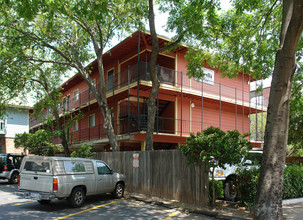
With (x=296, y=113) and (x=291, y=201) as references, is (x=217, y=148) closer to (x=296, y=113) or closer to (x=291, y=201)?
(x=291, y=201)

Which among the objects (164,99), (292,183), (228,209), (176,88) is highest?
(176,88)

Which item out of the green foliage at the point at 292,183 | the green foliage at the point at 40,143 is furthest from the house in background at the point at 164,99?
the green foliage at the point at 292,183

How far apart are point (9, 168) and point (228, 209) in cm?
1399

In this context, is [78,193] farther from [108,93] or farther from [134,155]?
[108,93]

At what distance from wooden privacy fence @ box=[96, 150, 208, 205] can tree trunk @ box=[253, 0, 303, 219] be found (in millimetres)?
2580

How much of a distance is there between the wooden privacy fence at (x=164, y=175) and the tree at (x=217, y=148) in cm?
67

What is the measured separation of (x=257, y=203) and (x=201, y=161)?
8.57 feet

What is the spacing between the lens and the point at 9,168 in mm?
17453

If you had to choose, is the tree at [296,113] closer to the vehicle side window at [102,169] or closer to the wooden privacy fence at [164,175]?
the wooden privacy fence at [164,175]

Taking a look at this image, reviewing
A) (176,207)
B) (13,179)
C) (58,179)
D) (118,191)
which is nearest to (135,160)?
(118,191)

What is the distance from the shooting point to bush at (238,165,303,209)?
9.11m

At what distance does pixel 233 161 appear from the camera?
348 inches

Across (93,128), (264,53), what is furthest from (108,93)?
(264,53)

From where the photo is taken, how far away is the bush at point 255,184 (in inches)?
359
